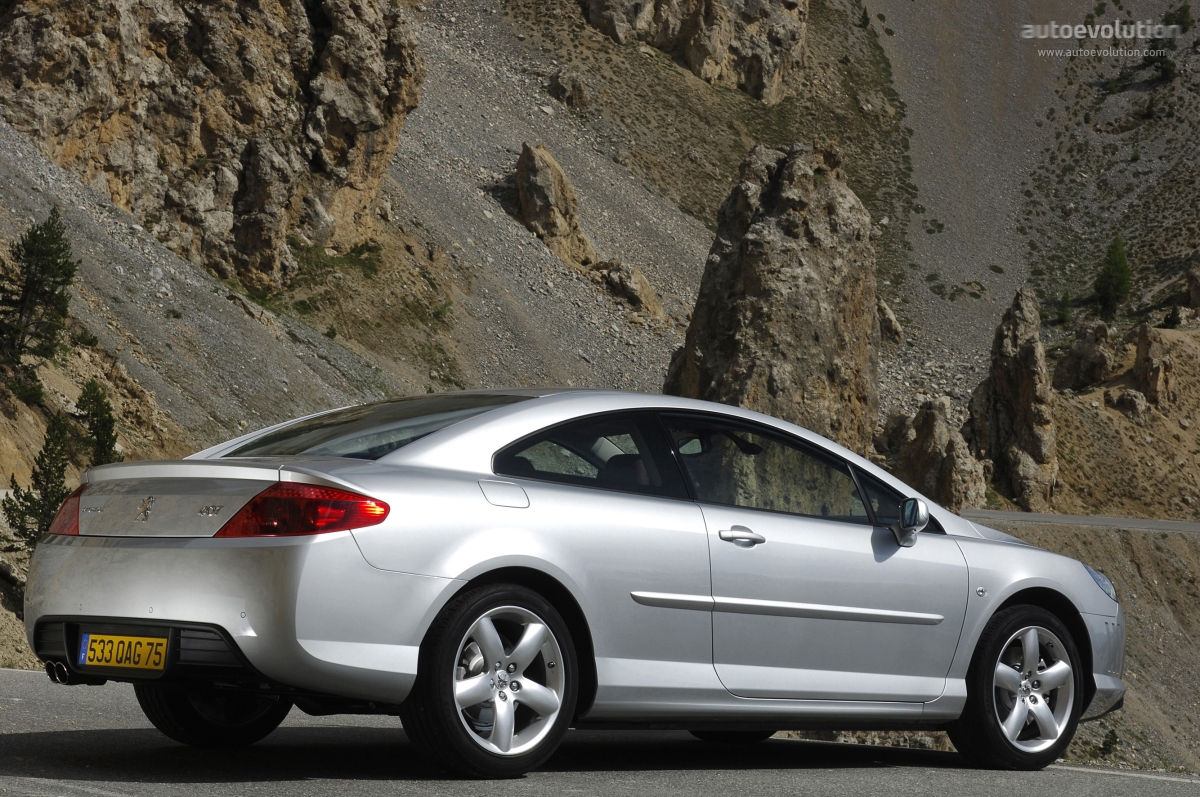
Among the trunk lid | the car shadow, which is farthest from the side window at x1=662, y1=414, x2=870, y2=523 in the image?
the trunk lid

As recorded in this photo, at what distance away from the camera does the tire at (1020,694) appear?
618 cm

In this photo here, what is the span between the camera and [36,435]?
21.7 m

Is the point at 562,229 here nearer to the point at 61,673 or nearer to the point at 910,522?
the point at 910,522

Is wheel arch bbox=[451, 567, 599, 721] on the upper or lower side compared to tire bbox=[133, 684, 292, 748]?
upper

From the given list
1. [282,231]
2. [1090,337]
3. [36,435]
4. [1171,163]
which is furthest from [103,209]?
[1171,163]

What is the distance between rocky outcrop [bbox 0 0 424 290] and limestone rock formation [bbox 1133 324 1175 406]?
3264 cm

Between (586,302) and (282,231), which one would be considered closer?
(282,231)

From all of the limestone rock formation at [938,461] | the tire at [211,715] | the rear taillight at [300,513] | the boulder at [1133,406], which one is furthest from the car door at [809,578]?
the boulder at [1133,406]

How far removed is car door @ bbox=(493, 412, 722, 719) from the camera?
4984 millimetres

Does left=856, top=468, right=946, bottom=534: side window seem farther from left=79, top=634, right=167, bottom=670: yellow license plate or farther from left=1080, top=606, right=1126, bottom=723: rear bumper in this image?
left=79, top=634, right=167, bottom=670: yellow license plate

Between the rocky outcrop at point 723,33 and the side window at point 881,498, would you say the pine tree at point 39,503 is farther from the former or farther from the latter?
the rocky outcrop at point 723,33

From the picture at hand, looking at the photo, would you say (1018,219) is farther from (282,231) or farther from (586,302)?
(282,231)

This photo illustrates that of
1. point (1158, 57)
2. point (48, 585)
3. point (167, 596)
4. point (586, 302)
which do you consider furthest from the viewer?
point (1158, 57)

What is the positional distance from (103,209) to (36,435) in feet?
45.7
